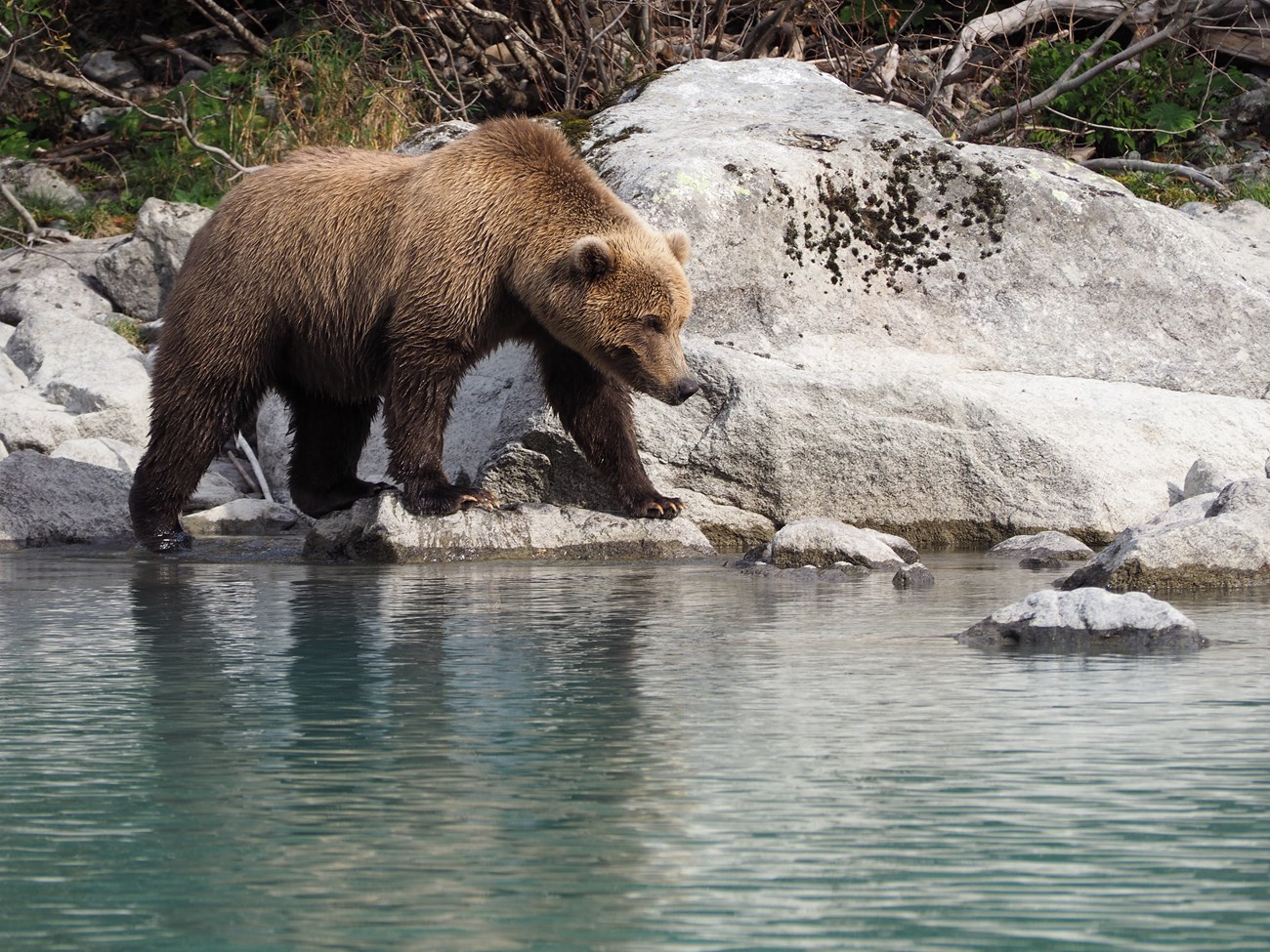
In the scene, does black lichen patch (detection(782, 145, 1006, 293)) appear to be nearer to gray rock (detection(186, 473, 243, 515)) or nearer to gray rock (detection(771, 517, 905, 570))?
gray rock (detection(771, 517, 905, 570))

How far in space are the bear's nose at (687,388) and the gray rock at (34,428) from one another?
14.8 ft

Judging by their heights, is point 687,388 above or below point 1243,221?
below

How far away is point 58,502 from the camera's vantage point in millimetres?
9148

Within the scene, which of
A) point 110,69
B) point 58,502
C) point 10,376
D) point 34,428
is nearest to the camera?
point 58,502

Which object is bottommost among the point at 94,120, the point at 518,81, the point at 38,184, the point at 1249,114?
the point at 38,184

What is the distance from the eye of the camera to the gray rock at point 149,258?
41.7 feet

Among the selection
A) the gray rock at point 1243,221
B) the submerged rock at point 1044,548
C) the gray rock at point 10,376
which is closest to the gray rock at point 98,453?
the gray rock at point 10,376

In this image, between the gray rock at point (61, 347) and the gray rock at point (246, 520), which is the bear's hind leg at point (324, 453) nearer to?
the gray rock at point (246, 520)

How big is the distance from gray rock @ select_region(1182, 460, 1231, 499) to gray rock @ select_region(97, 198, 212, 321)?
7.59 meters

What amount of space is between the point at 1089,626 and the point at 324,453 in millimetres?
4972

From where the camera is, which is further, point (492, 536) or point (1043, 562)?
point (492, 536)

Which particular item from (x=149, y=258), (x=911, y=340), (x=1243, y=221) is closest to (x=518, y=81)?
(x=149, y=258)

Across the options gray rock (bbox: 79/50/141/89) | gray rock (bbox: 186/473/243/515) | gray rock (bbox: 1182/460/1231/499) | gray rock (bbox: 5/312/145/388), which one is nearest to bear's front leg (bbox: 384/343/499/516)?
gray rock (bbox: 186/473/243/515)

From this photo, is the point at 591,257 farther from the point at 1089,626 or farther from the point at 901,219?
the point at 1089,626
